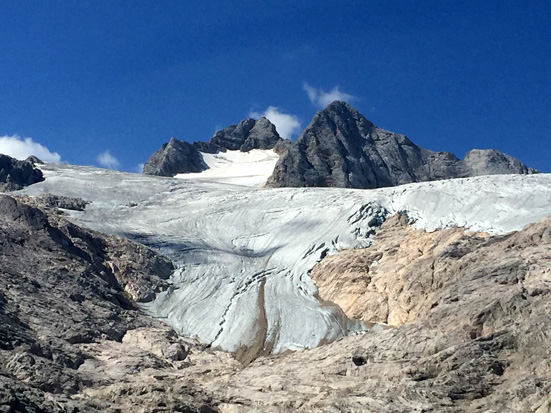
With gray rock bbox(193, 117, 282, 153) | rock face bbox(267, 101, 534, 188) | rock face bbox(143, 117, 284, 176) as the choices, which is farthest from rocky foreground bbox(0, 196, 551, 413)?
gray rock bbox(193, 117, 282, 153)

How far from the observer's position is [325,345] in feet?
90.8

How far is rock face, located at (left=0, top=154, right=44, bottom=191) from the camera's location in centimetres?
6481

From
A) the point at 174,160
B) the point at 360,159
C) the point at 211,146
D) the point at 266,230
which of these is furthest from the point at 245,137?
the point at 266,230

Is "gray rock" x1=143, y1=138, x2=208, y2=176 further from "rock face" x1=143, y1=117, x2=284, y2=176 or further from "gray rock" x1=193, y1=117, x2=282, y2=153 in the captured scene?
"gray rock" x1=193, y1=117, x2=282, y2=153

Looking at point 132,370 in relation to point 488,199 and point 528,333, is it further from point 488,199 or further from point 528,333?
point 488,199

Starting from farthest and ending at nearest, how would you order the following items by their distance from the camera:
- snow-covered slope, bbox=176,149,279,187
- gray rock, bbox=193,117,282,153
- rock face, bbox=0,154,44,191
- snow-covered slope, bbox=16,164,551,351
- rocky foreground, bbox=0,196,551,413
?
gray rock, bbox=193,117,282,153 → snow-covered slope, bbox=176,149,279,187 → rock face, bbox=0,154,44,191 → snow-covered slope, bbox=16,164,551,351 → rocky foreground, bbox=0,196,551,413

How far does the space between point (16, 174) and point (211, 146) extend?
260ft

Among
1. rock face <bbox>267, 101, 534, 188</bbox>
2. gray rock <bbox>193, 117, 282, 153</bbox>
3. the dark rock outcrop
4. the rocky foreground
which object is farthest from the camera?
gray rock <bbox>193, 117, 282, 153</bbox>

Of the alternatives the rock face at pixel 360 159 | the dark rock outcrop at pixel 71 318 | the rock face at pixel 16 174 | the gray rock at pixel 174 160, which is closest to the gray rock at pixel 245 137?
the gray rock at pixel 174 160

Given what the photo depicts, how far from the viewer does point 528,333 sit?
21844 millimetres

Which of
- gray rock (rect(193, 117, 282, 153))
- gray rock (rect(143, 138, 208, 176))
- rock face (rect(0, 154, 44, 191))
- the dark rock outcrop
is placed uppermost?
gray rock (rect(193, 117, 282, 153))

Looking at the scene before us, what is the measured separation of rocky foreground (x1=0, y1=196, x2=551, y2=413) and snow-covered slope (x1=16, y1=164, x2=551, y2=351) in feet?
6.30

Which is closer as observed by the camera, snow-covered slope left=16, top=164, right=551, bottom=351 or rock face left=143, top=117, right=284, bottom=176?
snow-covered slope left=16, top=164, right=551, bottom=351

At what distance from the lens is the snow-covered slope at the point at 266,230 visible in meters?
33.1
